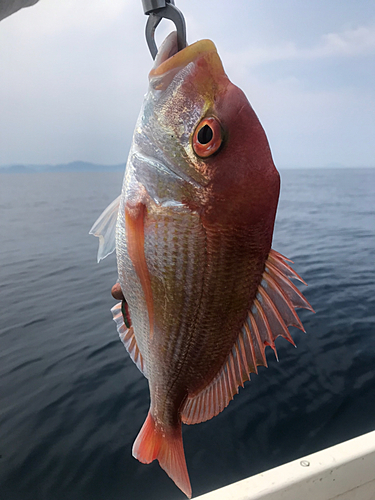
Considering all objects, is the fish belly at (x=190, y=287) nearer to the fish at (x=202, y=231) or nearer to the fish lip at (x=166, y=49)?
the fish at (x=202, y=231)

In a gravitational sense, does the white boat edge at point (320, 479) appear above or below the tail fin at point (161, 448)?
below

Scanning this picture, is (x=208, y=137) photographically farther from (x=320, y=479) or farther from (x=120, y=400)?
(x=120, y=400)

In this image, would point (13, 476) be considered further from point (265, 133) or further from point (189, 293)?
point (265, 133)

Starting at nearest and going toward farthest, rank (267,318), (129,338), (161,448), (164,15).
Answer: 1. (164,15)
2. (267,318)
3. (161,448)
4. (129,338)

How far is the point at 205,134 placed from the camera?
0.88 meters

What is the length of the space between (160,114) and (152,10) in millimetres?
251

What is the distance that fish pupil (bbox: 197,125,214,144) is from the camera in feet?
2.86

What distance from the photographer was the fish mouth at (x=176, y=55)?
88cm

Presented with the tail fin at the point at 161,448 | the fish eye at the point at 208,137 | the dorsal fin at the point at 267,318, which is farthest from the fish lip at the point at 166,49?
the tail fin at the point at 161,448

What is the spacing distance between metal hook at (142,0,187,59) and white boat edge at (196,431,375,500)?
2.57 m

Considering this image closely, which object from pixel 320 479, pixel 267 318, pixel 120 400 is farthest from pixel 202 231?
pixel 120 400

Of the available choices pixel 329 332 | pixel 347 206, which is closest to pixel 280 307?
pixel 329 332

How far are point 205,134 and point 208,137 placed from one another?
1 centimetres

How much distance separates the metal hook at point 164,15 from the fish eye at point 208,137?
0.24 m
